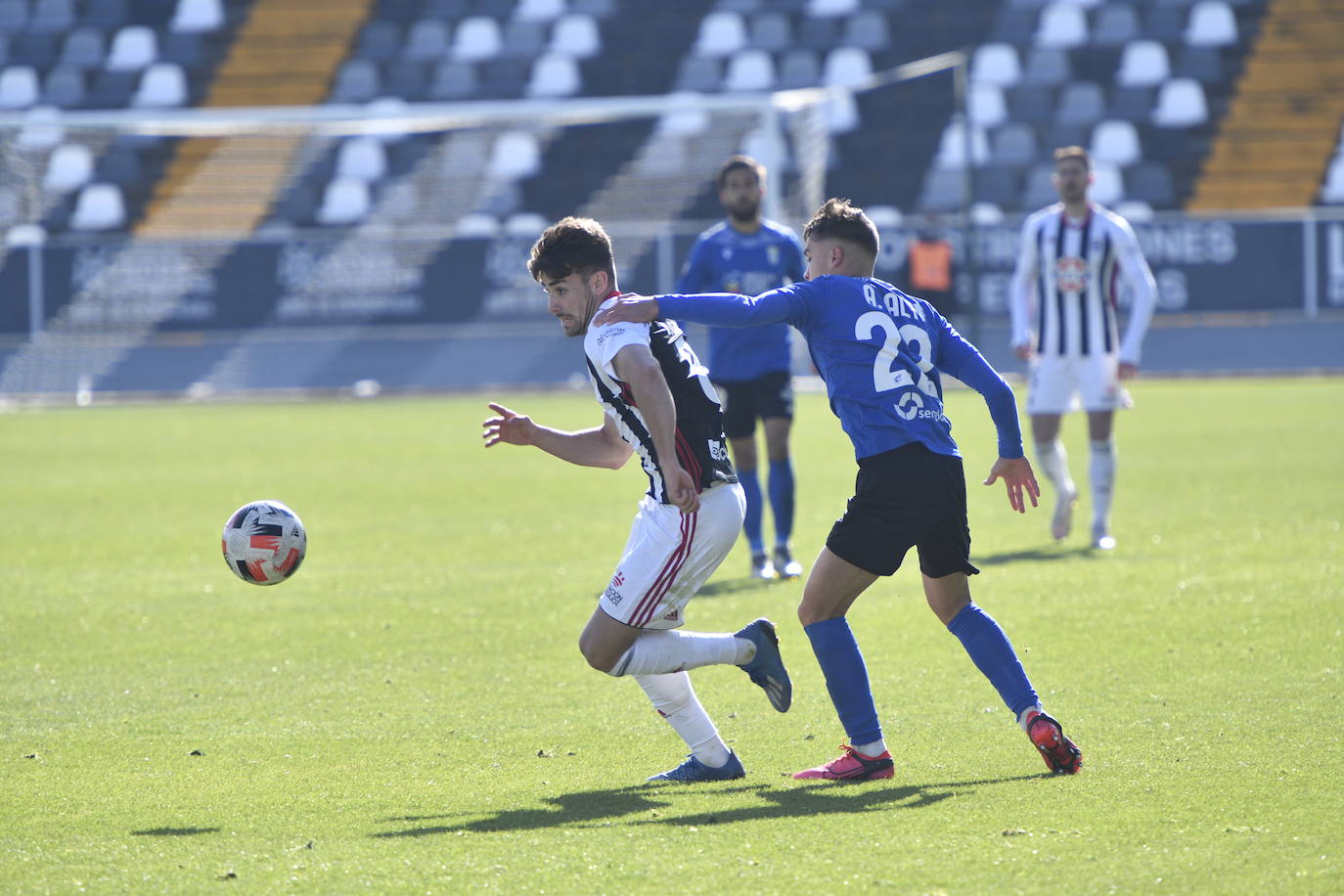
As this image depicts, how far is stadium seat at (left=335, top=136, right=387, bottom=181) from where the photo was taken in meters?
25.8

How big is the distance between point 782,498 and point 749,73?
68.6ft

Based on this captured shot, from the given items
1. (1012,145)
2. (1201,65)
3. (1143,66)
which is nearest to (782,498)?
(1012,145)

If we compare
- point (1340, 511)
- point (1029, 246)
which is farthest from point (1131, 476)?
point (1029, 246)

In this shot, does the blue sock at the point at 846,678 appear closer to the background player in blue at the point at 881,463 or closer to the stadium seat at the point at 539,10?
the background player in blue at the point at 881,463

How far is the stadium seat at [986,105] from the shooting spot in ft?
93.1

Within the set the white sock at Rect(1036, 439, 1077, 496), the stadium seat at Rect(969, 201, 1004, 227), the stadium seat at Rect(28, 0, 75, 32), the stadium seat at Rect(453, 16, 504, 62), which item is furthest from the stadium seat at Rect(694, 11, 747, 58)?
the white sock at Rect(1036, 439, 1077, 496)

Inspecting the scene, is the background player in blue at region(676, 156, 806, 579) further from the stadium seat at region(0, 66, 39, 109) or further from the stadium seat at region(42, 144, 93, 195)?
the stadium seat at region(0, 66, 39, 109)

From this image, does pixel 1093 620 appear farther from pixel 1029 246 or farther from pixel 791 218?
pixel 791 218

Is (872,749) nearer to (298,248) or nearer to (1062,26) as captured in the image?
(298,248)

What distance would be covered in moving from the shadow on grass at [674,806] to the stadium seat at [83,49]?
27.5 m

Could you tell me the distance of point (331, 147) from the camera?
25.7 metres

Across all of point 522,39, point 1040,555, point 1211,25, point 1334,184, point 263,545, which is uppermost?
→ point 522,39

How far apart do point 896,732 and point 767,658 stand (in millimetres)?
564

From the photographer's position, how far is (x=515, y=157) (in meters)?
25.2
